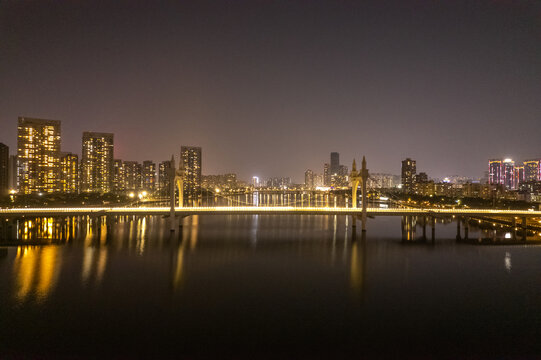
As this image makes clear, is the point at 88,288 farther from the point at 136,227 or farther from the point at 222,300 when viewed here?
the point at 136,227

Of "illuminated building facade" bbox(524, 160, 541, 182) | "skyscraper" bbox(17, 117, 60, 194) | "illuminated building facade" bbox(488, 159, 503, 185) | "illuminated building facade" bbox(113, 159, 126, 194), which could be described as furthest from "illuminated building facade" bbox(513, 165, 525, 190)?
"skyscraper" bbox(17, 117, 60, 194)

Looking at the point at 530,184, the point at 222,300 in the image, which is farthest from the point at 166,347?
the point at 530,184

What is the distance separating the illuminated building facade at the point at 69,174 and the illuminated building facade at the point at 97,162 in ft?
24.3

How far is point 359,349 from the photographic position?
1055cm

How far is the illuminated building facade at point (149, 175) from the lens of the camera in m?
126

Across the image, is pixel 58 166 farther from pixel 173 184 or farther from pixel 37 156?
pixel 173 184

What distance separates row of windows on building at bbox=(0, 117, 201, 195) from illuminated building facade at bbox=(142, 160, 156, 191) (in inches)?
30.5

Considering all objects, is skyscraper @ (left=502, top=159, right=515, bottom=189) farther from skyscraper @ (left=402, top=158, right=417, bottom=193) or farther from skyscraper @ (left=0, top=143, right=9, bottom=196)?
skyscraper @ (left=0, top=143, right=9, bottom=196)

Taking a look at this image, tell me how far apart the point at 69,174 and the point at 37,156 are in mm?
Result: 9358

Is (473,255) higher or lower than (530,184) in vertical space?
lower

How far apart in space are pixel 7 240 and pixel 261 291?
23.9 meters

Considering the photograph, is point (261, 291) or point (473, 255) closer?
point (261, 291)

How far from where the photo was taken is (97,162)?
104000 mm

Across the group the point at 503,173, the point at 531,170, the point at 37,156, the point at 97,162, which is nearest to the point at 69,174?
the point at 37,156
